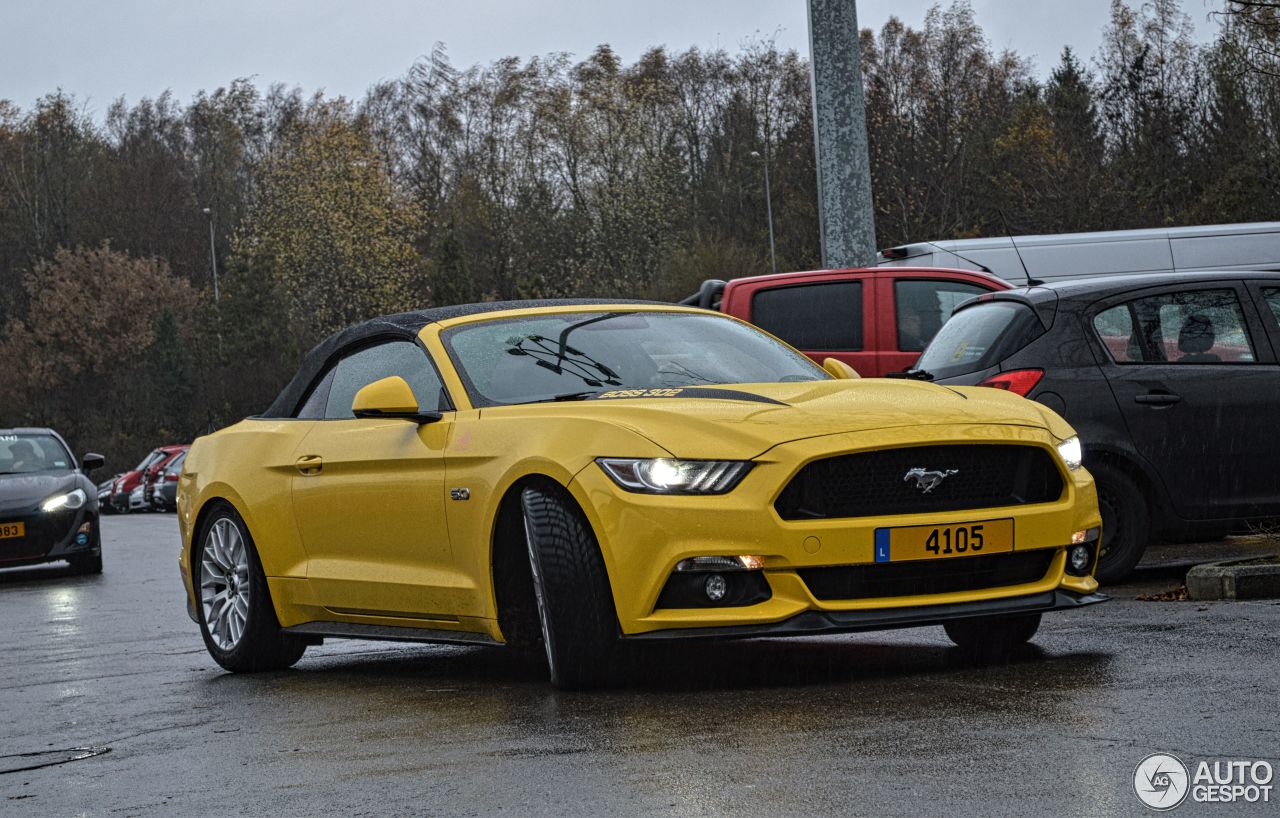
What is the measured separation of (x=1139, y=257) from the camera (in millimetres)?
19625

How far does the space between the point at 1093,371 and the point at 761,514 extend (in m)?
4.07

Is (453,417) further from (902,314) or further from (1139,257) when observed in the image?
(1139,257)

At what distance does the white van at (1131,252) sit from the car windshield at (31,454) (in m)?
8.80

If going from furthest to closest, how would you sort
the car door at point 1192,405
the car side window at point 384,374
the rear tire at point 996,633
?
the car door at point 1192,405 → the car side window at point 384,374 → the rear tire at point 996,633

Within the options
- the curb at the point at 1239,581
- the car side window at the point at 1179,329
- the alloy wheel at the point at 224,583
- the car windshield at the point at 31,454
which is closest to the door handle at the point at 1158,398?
the car side window at the point at 1179,329

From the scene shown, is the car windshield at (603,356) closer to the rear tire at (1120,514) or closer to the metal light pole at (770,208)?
the rear tire at (1120,514)

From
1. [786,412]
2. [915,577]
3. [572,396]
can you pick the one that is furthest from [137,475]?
[915,577]

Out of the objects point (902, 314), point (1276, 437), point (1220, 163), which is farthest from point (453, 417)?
point (1220, 163)

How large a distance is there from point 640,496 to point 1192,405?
457 centimetres

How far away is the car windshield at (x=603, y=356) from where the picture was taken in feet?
24.6

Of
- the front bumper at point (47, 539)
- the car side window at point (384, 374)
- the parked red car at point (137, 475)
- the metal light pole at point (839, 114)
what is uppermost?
the metal light pole at point (839, 114)

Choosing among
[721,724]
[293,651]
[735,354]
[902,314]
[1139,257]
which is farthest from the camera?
[1139,257]

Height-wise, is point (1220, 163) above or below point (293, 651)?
above

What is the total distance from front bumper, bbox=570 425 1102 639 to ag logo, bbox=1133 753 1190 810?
1648 millimetres
